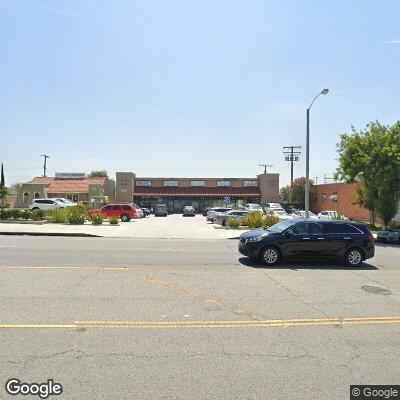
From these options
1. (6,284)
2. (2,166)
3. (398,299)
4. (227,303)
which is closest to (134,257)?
(6,284)

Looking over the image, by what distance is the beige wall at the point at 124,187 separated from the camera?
61188mm

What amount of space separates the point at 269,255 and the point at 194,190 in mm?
51565

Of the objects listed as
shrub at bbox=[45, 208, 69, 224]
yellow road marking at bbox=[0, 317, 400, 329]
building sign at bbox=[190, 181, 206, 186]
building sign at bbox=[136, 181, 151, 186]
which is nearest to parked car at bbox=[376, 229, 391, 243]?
yellow road marking at bbox=[0, 317, 400, 329]

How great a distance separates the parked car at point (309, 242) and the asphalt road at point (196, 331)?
143cm

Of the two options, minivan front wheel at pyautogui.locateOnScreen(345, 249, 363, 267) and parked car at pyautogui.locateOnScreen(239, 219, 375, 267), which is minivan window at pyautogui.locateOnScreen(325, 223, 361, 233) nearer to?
parked car at pyautogui.locateOnScreen(239, 219, 375, 267)

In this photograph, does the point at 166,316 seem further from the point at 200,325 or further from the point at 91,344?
the point at 91,344

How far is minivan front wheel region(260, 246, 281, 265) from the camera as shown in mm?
12266

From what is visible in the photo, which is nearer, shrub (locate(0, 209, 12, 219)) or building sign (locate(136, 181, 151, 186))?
shrub (locate(0, 209, 12, 219))

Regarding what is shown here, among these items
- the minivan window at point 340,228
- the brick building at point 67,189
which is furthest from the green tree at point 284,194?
the minivan window at point 340,228

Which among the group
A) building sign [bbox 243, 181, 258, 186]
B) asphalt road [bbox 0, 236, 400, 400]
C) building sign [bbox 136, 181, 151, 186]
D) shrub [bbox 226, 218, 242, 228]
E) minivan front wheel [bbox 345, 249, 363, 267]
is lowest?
asphalt road [bbox 0, 236, 400, 400]

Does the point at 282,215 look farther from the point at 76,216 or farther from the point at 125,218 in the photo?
the point at 76,216

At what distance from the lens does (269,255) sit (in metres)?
12.3

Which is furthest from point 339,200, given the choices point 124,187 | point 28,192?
point 28,192

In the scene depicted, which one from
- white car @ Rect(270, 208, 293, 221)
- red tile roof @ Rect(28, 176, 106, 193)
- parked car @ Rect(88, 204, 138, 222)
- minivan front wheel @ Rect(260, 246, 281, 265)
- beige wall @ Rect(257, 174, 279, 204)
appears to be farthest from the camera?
beige wall @ Rect(257, 174, 279, 204)
